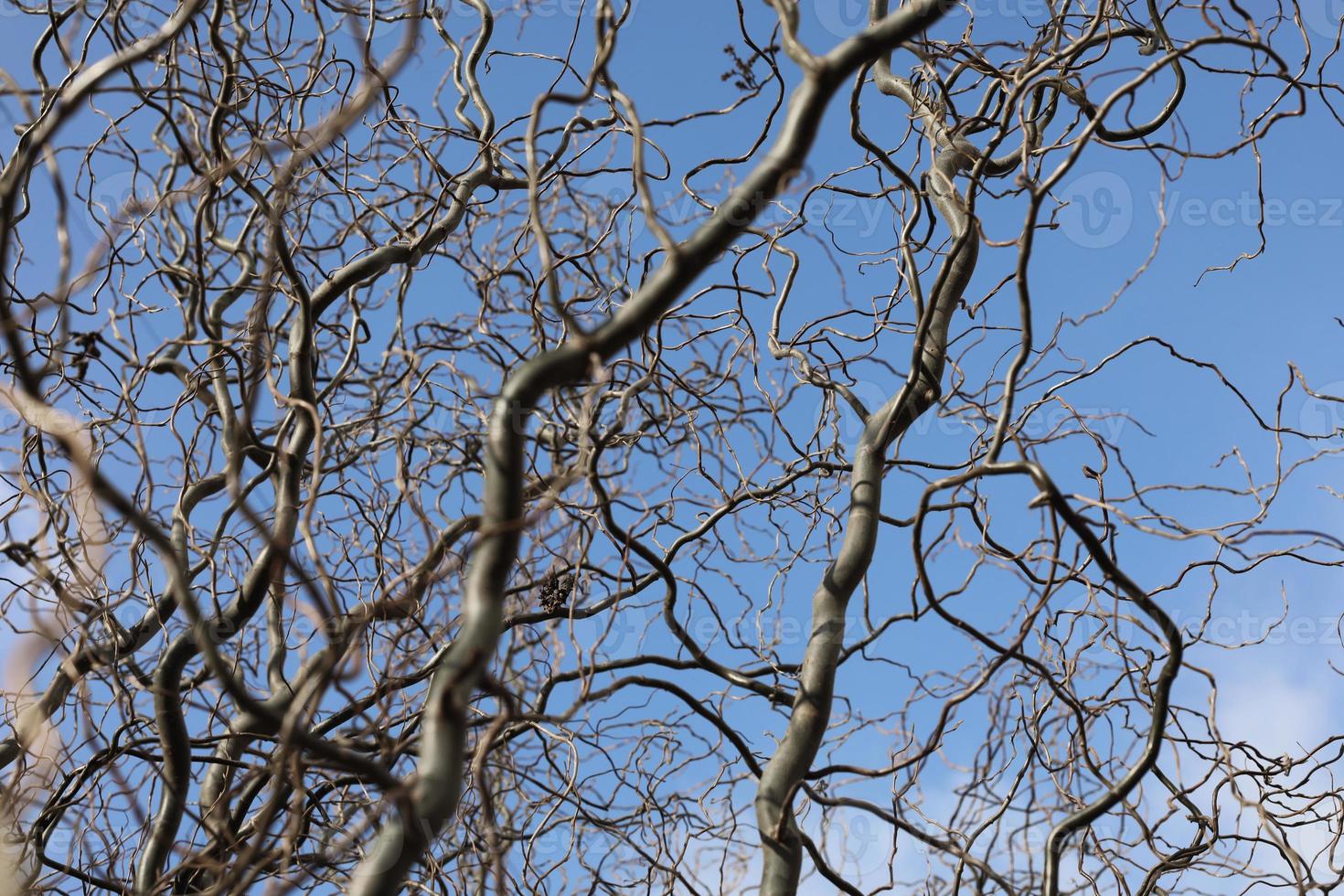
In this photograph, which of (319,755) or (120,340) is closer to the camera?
(319,755)

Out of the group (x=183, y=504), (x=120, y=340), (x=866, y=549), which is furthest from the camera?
(x=183, y=504)

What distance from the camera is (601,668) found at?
1894 mm

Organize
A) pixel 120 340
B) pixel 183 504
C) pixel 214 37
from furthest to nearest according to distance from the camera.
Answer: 1. pixel 183 504
2. pixel 120 340
3. pixel 214 37

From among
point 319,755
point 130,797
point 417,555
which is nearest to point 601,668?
point 417,555

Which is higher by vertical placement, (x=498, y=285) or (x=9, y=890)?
(x=498, y=285)

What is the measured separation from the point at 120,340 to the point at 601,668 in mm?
1075

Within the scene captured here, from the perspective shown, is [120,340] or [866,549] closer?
[866,549]

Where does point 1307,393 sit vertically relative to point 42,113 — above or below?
above

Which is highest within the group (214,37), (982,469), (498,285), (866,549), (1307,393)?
(1307,393)

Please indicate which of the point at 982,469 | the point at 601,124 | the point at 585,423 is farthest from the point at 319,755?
the point at 601,124

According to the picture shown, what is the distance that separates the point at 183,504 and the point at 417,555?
497 millimetres

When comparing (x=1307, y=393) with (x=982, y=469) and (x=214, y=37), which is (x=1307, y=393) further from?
(x=214, y=37)

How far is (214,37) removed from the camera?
177 centimetres

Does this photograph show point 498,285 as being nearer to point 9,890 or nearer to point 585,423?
point 585,423
